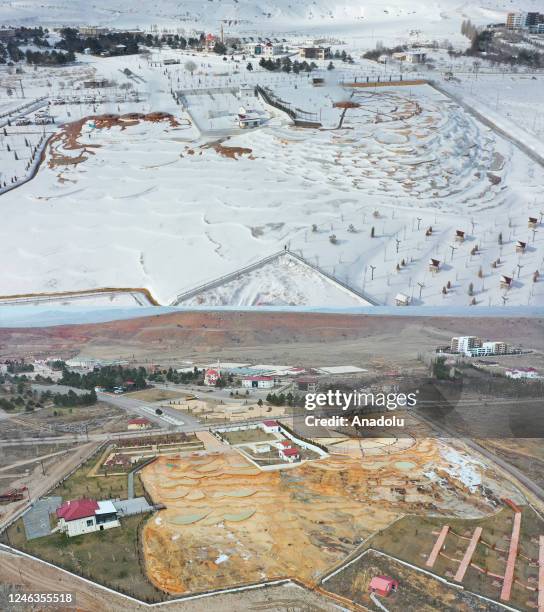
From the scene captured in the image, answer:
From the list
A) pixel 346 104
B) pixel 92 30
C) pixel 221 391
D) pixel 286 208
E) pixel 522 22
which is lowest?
pixel 221 391

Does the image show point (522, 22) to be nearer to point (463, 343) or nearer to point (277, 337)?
point (463, 343)

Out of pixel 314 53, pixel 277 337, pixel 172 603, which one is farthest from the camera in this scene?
pixel 314 53

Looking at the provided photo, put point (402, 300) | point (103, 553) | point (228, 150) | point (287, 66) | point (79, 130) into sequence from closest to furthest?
1. point (103, 553)
2. point (402, 300)
3. point (228, 150)
4. point (79, 130)
5. point (287, 66)

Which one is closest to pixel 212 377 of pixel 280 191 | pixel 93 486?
pixel 93 486

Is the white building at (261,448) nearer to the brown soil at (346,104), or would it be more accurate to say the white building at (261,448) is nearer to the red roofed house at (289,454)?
the red roofed house at (289,454)

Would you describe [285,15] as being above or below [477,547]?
above

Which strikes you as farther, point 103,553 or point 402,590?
point 103,553

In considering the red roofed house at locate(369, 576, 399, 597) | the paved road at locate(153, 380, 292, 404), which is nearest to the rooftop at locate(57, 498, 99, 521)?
the paved road at locate(153, 380, 292, 404)
